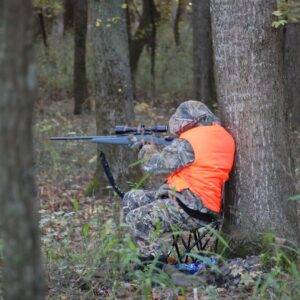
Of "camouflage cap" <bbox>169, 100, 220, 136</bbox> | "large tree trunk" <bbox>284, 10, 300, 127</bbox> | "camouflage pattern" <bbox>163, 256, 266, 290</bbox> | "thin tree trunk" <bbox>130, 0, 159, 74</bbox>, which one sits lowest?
"camouflage pattern" <bbox>163, 256, 266, 290</bbox>

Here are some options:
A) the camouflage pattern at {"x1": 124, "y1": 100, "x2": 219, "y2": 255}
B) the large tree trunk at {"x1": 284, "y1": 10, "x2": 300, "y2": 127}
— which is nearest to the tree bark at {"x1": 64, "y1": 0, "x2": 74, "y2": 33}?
the large tree trunk at {"x1": 284, "y1": 10, "x2": 300, "y2": 127}

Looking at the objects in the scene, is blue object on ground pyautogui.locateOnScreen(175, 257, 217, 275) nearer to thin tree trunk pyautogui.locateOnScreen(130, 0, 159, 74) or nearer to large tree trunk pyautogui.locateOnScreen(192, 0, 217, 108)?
large tree trunk pyautogui.locateOnScreen(192, 0, 217, 108)

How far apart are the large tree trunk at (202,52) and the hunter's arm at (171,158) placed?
1091 centimetres

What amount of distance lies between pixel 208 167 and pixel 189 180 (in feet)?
0.60

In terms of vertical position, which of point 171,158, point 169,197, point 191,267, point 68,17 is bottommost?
point 191,267

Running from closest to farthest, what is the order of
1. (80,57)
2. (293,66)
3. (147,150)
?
(147,150) → (293,66) → (80,57)

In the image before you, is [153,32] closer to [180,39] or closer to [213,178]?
[180,39]

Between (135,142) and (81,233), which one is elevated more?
(135,142)

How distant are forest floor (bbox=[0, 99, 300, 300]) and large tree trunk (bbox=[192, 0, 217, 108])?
4.41 ft

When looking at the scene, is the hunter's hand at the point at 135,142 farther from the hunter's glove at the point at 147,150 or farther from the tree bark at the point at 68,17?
the tree bark at the point at 68,17

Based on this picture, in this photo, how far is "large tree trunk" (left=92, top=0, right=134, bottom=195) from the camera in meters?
9.61

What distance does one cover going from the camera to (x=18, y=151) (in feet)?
8.41

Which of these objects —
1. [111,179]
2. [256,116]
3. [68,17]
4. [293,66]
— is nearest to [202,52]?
[293,66]

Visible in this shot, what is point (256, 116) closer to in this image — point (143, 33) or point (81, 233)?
point (81, 233)
